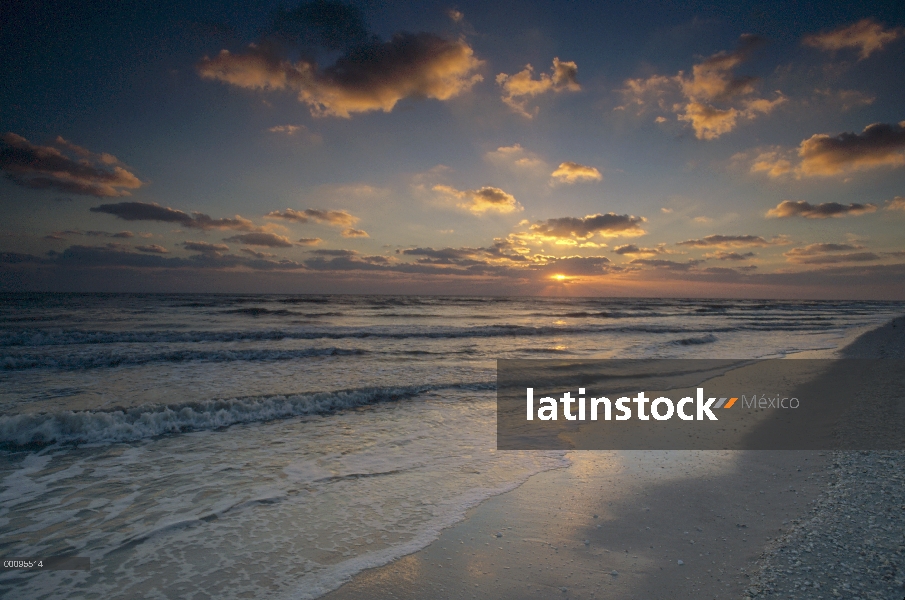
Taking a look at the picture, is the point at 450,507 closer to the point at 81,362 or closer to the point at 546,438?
the point at 546,438

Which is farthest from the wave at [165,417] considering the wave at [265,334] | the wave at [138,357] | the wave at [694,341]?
the wave at [694,341]

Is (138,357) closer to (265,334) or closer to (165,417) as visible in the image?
(265,334)

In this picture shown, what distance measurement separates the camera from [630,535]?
15.1ft

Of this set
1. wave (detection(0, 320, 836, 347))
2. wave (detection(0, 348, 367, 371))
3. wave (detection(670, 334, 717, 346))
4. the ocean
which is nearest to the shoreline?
the ocean

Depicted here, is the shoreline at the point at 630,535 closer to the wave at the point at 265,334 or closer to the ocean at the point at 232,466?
the ocean at the point at 232,466

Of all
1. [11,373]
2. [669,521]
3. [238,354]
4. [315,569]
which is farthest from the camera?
[238,354]

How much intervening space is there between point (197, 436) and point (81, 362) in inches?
424

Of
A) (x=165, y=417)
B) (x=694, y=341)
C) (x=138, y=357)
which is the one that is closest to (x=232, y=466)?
(x=165, y=417)

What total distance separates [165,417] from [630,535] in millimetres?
9477

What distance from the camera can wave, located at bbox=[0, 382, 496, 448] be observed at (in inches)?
305

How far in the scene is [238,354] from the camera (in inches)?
679

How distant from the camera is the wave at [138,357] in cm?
1425

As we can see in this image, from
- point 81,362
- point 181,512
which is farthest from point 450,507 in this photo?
point 81,362

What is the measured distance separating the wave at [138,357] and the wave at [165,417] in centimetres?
726
